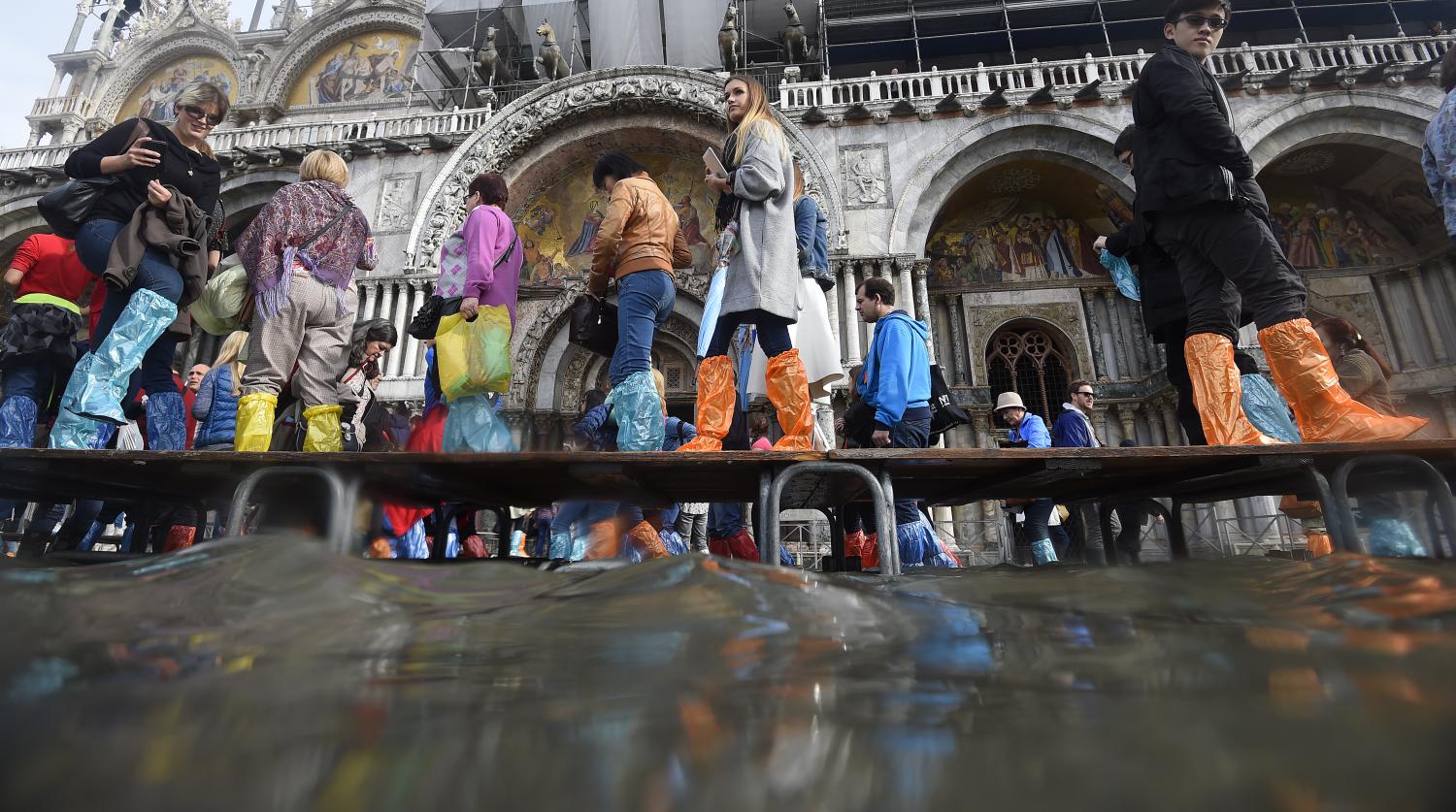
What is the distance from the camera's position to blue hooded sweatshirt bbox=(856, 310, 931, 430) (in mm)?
3039

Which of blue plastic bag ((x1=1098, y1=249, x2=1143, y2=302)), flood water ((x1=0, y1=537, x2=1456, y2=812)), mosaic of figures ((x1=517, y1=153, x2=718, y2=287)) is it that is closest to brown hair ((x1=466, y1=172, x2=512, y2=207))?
flood water ((x1=0, y1=537, x2=1456, y2=812))

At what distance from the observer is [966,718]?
47 centimetres

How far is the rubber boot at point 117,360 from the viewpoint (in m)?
2.53

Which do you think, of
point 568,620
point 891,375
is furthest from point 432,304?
point 568,620

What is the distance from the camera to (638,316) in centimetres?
292

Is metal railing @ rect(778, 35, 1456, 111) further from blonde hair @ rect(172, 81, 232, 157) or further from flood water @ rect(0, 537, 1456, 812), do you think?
flood water @ rect(0, 537, 1456, 812)

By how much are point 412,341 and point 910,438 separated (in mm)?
8532

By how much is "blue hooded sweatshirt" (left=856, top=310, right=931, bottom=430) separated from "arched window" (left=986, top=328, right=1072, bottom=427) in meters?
8.20

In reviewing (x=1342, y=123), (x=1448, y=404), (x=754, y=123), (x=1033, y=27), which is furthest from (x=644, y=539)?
(x=1033, y=27)

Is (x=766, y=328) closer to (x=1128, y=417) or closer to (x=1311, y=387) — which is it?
(x=1311, y=387)

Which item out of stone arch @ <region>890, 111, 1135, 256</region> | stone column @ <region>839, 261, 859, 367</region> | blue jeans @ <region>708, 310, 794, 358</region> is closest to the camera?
blue jeans @ <region>708, 310, 794, 358</region>

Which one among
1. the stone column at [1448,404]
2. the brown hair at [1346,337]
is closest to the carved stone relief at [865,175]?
the brown hair at [1346,337]

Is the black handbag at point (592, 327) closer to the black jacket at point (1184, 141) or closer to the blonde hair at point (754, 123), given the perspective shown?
the blonde hair at point (754, 123)

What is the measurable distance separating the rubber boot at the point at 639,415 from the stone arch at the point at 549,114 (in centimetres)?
794
